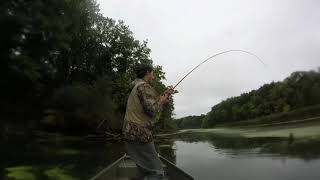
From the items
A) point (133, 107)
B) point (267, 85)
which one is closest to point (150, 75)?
point (133, 107)

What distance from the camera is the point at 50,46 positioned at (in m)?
29.0

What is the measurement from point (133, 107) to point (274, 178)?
1884 cm

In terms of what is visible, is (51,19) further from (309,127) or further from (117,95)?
(309,127)

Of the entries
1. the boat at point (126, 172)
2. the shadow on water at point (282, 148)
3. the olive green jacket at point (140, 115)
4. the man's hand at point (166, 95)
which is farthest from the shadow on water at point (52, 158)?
the shadow on water at point (282, 148)

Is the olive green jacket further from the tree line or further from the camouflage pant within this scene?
the tree line

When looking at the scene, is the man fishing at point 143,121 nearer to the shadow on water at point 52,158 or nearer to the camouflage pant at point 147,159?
the camouflage pant at point 147,159

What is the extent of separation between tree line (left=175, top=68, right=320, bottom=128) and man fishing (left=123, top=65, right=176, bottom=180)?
130 feet

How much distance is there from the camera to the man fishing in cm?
660

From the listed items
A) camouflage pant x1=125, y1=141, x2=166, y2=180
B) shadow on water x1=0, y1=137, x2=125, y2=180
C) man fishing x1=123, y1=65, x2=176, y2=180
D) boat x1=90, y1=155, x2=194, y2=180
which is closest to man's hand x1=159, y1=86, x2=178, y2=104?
man fishing x1=123, y1=65, x2=176, y2=180

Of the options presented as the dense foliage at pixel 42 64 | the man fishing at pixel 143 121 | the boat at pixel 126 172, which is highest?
the dense foliage at pixel 42 64

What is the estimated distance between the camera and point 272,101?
101125 millimetres

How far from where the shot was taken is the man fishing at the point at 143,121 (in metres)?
6.60

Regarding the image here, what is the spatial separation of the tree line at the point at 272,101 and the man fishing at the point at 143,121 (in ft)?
130

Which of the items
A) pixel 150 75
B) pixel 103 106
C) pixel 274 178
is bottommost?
pixel 274 178
